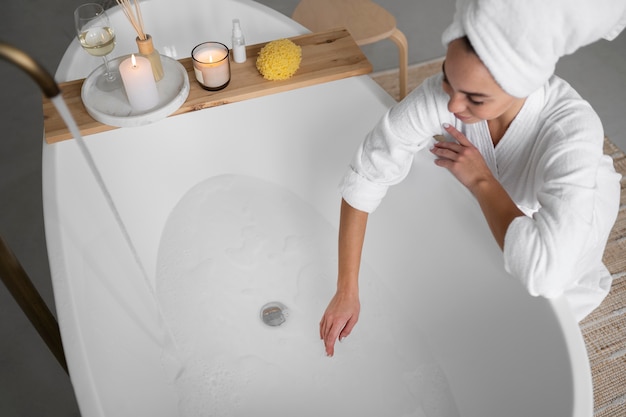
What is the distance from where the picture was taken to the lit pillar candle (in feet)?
5.32

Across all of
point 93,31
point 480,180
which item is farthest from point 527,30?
point 93,31

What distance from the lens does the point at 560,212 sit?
108 cm

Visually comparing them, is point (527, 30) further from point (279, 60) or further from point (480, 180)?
point (279, 60)

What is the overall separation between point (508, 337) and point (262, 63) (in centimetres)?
108

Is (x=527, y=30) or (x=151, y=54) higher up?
(x=527, y=30)

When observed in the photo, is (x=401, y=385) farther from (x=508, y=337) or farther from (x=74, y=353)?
(x=74, y=353)

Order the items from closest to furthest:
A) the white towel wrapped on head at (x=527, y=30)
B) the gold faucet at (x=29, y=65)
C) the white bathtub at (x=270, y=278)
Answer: the gold faucet at (x=29, y=65) < the white towel wrapped on head at (x=527, y=30) < the white bathtub at (x=270, y=278)

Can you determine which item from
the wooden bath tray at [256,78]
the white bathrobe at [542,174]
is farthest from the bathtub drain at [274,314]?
the wooden bath tray at [256,78]

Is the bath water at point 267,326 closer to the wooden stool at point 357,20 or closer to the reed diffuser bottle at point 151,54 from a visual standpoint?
the reed diffuser bottle at point 151,54

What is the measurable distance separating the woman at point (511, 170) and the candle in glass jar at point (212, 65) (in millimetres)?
591

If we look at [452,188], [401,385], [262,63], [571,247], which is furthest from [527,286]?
[262,63]

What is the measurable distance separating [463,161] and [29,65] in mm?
944

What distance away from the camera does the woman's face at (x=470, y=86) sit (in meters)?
1.01

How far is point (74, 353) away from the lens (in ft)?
3.79
